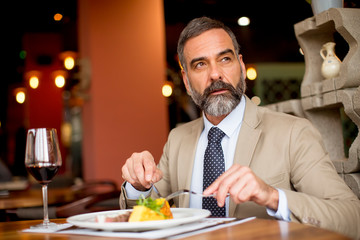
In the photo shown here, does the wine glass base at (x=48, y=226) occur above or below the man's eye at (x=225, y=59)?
below

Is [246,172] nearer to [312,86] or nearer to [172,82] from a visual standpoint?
[312,86]

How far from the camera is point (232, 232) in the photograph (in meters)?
1.06

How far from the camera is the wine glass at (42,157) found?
136 cm

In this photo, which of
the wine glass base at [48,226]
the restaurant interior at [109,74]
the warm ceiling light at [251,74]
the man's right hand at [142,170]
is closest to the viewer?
the wine glass base at [48,226]

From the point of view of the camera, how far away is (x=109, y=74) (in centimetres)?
520

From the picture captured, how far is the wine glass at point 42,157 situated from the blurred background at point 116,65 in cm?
193

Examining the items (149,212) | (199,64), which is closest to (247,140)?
(199,64)

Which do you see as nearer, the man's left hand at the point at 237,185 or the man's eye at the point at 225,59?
the man's left hand at the point at 237,185

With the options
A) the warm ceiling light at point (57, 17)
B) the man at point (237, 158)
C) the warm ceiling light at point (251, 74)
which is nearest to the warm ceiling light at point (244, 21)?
the warm ceiling light at point (251, 74)

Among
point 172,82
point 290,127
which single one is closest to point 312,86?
point 290,127

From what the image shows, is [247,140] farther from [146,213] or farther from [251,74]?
[251,74]

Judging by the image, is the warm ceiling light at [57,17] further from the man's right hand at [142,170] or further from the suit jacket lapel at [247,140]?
the man's right hand at [142,170]

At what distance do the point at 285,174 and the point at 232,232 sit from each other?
0.68m

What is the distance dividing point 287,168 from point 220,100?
15.5 inches
